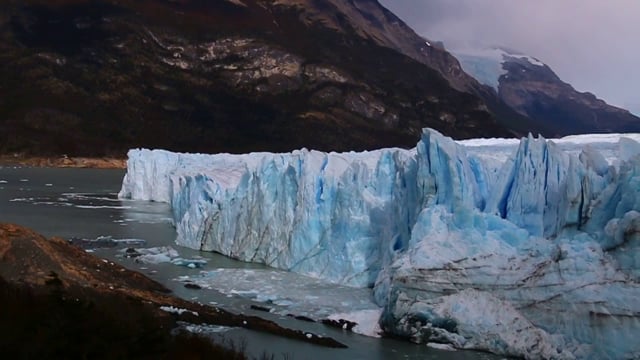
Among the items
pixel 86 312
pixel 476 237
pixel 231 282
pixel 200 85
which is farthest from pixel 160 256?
pixel 200 85

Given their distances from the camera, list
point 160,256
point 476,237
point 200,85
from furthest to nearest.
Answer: point 200,85 < point 160,256 < point 476,237

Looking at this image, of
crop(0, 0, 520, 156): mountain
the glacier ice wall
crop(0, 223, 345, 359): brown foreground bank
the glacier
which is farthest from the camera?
crop(0, 0, 520, 156): mountain

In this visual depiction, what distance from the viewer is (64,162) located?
73.9 m

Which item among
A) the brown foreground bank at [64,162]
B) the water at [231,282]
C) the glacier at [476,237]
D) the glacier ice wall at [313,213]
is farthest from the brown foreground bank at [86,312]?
the brown foreground bank at [64,162]

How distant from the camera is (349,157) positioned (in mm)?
20281

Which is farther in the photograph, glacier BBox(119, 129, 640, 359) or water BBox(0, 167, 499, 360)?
water BBox(0, 167, 499, 360)

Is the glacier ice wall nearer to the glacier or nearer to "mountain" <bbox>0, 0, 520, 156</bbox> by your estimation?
the glacier

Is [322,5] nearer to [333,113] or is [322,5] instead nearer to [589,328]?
[333,113]

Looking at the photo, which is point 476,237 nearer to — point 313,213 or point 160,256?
point 313,213

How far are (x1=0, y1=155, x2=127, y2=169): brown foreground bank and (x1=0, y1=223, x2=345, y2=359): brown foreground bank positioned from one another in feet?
197

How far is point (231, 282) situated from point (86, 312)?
961 centimetres

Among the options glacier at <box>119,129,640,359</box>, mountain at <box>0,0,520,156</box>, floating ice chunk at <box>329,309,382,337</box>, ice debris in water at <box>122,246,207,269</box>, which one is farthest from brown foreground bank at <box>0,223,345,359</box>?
mountain at <box>0,0,520,156</box>

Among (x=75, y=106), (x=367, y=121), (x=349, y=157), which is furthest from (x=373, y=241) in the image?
(x=367, y=121)

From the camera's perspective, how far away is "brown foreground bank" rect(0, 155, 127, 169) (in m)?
71.4
